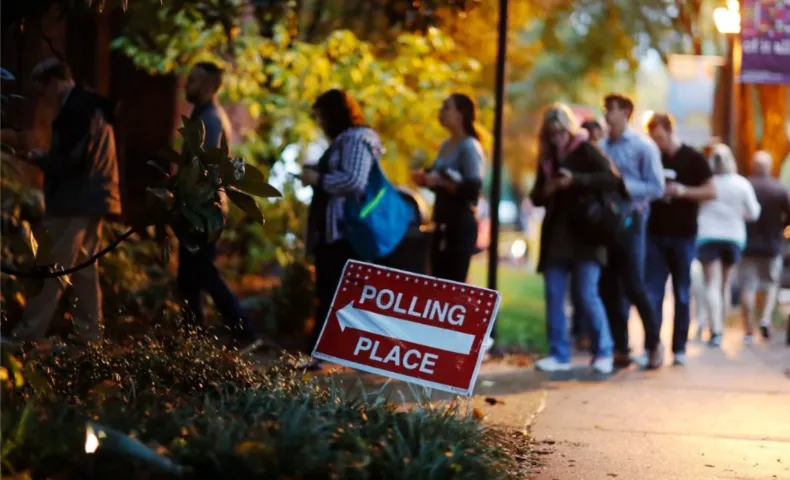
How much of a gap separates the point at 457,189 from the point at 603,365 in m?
1.67

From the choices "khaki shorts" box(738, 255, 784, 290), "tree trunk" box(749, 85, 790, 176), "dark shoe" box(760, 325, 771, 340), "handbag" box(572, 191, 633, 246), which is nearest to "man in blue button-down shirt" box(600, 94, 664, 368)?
"handbag" box(572, 191, 633, 246)

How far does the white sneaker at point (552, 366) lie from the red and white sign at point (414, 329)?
12.2 feet

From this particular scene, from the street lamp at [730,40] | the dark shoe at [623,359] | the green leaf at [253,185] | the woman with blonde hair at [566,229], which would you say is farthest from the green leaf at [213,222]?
the street lamp at [730,40]

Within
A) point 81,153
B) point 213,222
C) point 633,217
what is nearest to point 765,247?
point 633,217

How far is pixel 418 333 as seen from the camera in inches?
259

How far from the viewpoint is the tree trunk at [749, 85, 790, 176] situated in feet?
66.3

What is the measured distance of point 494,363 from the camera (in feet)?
35.2

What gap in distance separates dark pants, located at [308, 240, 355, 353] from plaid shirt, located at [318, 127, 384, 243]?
3.8 inches

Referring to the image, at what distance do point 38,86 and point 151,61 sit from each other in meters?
2.74

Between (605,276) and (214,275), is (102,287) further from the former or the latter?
(605,276)

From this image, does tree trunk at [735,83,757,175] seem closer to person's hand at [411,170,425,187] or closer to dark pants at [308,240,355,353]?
person's hand at [411,170,425,187]

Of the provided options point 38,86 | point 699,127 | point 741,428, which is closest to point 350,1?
point 38,86

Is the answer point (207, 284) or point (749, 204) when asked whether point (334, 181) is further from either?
point (749, 204)

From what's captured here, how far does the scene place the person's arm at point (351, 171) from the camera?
9.05 meters
